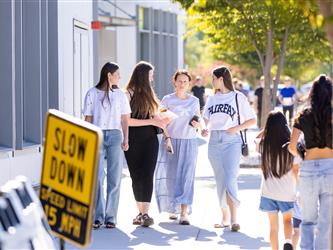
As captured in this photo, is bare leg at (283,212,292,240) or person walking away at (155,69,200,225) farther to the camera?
person walking away at (155,69,200,225)

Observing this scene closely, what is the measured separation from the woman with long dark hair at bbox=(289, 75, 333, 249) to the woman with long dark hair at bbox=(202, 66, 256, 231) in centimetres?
307

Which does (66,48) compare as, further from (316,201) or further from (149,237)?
(316,201)

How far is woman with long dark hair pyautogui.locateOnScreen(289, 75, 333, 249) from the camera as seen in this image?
8250mm

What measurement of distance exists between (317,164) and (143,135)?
3795 mm

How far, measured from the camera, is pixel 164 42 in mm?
33188

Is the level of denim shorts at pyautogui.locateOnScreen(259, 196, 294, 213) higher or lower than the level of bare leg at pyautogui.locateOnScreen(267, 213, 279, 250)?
higher

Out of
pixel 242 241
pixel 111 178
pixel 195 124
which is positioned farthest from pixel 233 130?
pixel 111 178

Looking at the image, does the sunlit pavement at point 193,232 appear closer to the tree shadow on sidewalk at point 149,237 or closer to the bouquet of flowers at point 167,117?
the tree shadow on sidewalk at point 149,237

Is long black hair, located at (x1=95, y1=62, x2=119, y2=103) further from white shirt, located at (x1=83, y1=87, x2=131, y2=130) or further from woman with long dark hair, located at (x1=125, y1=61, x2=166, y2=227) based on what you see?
woman with long dark hair, located at (x1=125, y1=61, x2=166, y2=227)

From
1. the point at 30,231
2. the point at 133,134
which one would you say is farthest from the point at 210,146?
the point at 30,231

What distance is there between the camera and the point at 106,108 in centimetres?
1125

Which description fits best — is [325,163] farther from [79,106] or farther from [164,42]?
[164,42]

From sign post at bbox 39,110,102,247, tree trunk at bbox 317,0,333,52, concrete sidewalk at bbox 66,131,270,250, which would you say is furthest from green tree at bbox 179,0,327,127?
tree trunk at bbox 317,0,333,52

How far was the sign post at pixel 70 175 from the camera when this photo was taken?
19.5 ft
